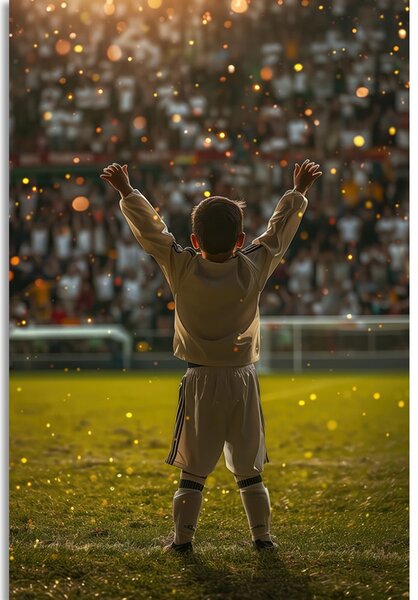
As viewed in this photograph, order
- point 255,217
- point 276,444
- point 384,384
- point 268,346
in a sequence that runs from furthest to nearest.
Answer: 1. point 255,217
2. point 268,346
3. point 384,384
4. point 276,444

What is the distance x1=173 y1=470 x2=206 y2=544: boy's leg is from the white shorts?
1 centimetres

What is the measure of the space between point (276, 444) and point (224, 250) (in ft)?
3.75

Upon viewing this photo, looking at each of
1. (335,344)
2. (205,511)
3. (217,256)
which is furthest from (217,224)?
(335,344)

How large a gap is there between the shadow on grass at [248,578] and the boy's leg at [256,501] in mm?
35

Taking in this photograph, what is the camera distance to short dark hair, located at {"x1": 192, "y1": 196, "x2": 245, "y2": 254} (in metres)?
1.11

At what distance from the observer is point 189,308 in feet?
3.67

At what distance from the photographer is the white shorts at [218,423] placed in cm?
111

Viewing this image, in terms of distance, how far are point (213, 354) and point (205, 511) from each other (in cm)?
41

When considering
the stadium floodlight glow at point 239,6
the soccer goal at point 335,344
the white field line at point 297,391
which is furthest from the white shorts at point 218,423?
the stadium floodlight glow at point 239,6

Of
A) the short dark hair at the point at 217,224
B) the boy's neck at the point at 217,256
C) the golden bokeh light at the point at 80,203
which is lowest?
the boy's neck at the point at 217,256

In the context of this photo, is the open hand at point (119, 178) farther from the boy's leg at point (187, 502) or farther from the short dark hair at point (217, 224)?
the boy's leg at point (187, 502)

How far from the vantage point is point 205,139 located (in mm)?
5520
